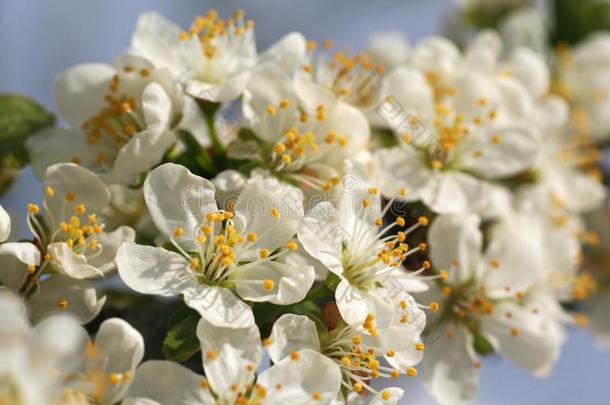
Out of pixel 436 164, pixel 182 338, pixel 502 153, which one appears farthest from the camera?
pixel 502 153

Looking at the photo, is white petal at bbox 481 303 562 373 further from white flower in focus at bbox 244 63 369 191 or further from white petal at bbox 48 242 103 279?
white petal at bbox 48 242 103 279

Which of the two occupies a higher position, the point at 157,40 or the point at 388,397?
the point at 157,40

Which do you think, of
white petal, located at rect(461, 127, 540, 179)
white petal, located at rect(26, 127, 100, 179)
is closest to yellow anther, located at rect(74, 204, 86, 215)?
white petal, located at rect(26, 127, 100, 179)

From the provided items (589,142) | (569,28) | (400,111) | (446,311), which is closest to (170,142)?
(400,111)

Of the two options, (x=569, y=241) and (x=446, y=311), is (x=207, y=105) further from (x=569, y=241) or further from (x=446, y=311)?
(x=569, y=241)

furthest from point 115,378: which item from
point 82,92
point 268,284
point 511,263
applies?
point 511,263

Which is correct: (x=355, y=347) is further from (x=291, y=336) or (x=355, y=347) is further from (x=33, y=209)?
(x=33, y=209)
